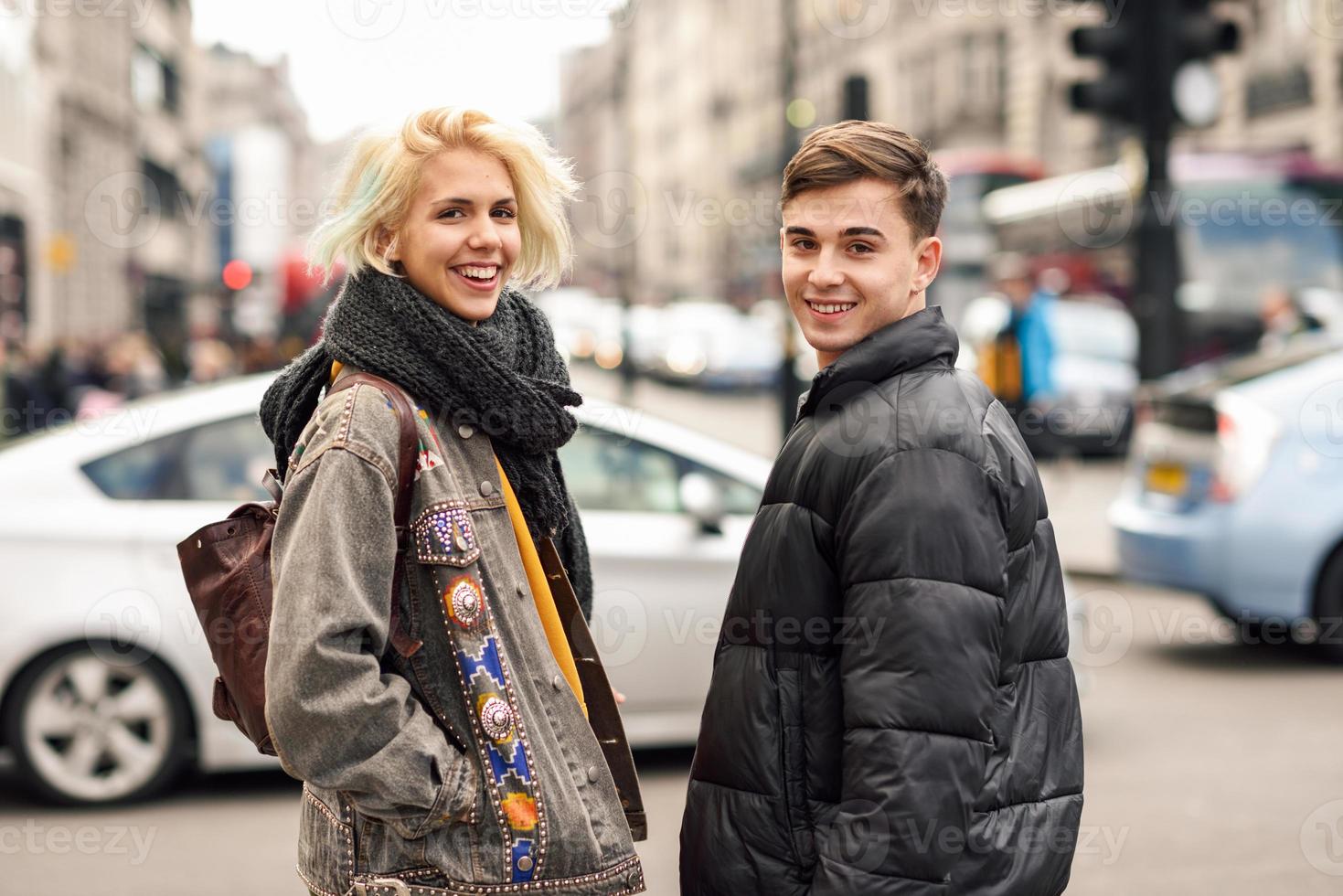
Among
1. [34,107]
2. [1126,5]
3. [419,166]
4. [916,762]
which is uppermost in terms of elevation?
[34,107]

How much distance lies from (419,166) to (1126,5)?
7.75 metres

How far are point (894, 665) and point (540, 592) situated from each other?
0.61 metres

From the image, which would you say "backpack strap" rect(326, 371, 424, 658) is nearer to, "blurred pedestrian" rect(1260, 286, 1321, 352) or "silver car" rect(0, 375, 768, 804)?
"silver car" rect(0, 375, 768, 804)

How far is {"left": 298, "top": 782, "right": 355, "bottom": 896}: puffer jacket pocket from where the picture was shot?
2156mm

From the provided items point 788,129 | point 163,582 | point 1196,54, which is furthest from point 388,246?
point 788,129

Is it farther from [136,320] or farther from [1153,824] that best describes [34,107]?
[1153,824]

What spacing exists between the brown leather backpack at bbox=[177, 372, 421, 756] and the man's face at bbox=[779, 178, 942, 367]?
0.58m

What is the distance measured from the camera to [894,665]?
1.92 m

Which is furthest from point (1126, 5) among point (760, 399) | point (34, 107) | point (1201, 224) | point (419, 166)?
point (34, 107)

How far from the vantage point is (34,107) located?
103 feet

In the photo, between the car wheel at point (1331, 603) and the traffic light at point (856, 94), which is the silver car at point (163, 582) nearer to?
the car wheel at point (1331, 603)

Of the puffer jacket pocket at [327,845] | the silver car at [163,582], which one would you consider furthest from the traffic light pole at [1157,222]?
the puffer jacket pocket at [327,845]

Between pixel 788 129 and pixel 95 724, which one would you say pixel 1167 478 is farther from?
pixel 95 724

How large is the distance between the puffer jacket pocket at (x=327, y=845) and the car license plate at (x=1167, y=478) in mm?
6507
